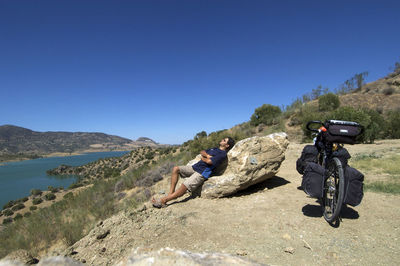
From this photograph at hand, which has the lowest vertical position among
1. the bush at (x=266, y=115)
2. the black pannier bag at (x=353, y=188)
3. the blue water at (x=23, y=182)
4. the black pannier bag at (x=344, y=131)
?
the blue water at (x=23, y=182)

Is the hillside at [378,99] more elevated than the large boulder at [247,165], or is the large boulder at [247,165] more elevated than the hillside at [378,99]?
the hillside at [378,99]

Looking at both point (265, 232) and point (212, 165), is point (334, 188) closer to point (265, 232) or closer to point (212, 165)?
point (265, 232)

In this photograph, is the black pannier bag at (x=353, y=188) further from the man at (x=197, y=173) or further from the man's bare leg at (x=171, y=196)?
the man's bare leg at (x=171, y=196)

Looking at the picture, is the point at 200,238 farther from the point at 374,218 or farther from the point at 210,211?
the point at 374,218

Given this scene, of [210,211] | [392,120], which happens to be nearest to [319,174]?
[210,211]

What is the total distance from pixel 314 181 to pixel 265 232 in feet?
3.94

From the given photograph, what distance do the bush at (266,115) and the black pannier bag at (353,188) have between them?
2029 centimetres

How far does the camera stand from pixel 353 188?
2885mm

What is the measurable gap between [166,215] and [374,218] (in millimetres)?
3784

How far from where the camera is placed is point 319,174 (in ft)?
10.4

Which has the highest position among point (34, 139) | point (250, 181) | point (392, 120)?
point (34, 139)

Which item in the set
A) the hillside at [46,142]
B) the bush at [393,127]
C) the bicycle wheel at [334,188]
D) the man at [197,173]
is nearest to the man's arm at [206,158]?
the man at [197,173]

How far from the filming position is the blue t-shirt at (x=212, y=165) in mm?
4665

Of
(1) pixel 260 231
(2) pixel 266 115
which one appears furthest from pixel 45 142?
(1) pixel 260 231
